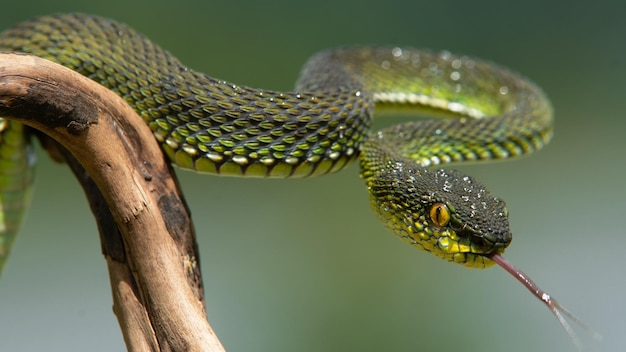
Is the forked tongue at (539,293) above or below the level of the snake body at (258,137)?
below

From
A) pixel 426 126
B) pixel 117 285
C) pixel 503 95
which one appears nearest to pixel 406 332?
pixel 503 95

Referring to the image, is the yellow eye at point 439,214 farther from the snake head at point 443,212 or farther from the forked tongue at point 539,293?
the forked tongue at point 539,293

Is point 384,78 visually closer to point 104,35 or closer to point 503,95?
point 503,95

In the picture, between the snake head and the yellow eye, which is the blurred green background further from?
the yellow eye

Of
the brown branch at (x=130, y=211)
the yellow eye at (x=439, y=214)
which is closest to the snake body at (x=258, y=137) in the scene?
the yellow eye at (x=439, y=214)

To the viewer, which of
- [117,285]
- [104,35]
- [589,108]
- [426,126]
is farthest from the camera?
[589,108]

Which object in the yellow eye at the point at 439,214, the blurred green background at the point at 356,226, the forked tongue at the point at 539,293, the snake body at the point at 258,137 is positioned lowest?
the forked tongue at the point at 539,293
